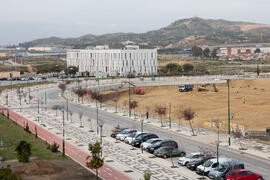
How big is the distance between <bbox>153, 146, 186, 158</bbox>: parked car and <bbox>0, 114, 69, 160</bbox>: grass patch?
855 cm

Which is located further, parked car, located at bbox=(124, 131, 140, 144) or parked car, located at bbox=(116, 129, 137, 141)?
parked car, located at bbox=(116, 129, 137, 141)

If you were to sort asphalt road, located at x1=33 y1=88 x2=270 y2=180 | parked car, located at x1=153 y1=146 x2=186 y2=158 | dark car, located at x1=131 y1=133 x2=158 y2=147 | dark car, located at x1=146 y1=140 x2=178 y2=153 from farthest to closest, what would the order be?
dark car, located at x1=131 y1=133 x2=158 y2=147 → dark car, located at x1=146 y1=140 x2=178 y2=153 → parked car, located at x1=153 y1=146 x2=186 y2=158 → asphalt road, located at x1=33 y1=88 x2=270 y2=180

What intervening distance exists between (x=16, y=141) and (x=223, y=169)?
77.0 feet

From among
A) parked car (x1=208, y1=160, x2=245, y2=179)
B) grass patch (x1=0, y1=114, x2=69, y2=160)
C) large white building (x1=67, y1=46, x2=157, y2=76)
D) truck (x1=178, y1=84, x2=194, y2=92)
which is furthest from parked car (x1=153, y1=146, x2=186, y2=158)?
large white building (x1=67, y1=46, x2=157, y2=76)

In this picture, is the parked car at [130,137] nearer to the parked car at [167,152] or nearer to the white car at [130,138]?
the white car at [130,138]

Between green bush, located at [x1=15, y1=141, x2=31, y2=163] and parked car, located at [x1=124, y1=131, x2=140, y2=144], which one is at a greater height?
green bush, located at [x1=15, y1=141, x2=31, y2=163]

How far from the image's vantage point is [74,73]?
144625 millimetres

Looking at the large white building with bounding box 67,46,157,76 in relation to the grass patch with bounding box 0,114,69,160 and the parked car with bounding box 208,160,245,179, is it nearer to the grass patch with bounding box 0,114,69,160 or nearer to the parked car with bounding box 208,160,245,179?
the grass patch with bounding box 0,114,69,160

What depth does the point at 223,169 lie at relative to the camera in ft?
97.3

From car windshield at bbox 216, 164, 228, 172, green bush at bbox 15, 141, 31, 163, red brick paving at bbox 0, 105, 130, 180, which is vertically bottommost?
red brick paving at bbox 0, 105, 130, 180

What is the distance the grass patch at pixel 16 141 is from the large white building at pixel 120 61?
83.7 m

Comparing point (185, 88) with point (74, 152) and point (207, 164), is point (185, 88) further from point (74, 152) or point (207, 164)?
point (207, 164)

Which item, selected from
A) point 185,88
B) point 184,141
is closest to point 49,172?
point 184,141

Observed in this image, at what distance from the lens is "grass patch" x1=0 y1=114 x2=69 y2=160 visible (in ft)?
120
